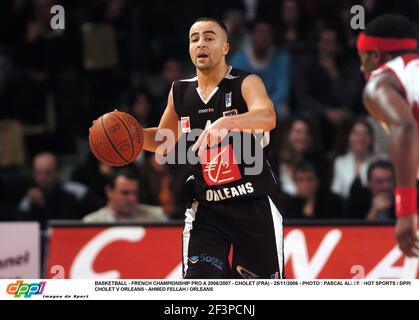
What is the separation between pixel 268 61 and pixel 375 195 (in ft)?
4.93

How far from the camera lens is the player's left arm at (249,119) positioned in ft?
17.3

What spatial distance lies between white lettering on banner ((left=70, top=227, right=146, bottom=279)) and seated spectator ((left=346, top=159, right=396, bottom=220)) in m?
1.72

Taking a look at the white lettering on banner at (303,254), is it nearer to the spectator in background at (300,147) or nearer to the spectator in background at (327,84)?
the spectator in background at (300,147)

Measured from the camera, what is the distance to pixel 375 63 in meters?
5.66

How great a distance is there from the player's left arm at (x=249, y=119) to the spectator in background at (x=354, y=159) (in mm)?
2957

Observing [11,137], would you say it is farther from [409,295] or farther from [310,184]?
[409,295]

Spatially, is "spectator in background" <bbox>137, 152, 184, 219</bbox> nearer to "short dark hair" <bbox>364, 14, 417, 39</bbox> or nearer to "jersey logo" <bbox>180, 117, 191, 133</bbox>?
"jersey logo" <bbox>180, 117, 191, 133</bbox>

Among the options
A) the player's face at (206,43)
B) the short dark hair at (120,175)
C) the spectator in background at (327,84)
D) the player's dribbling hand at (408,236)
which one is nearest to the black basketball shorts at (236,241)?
the player's face at (206,43)

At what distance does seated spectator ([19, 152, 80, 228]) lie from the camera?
343 inches

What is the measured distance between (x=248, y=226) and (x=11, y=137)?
4608mm

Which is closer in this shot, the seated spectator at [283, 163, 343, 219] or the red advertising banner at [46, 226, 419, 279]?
the red advertising banner at [46, 226, 419, 279]

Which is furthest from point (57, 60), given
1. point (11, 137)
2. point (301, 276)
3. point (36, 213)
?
point (301, 276)

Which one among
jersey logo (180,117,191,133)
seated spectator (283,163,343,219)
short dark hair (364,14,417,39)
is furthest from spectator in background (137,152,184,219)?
short dark hair (364,14,417,39)

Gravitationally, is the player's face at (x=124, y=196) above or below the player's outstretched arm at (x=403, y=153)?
below
